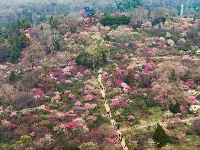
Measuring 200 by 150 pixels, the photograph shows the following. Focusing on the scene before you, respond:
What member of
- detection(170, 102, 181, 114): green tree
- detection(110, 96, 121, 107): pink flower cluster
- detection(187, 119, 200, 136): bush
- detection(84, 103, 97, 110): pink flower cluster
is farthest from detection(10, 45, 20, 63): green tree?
detection(187, 119, 200, 136): bush

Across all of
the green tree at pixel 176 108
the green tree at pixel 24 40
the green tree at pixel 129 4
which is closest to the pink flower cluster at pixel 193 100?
the green tree at pixel 176 108

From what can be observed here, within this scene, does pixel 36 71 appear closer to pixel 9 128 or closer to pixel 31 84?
pixel 31 84

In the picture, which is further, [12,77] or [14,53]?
[14,53]

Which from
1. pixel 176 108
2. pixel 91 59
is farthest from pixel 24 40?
pixel 176 108

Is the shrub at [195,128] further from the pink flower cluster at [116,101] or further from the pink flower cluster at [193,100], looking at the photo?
the pink flower cluster at [116,101]

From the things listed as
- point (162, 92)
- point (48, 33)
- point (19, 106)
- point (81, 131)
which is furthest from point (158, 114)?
point (48, 33)

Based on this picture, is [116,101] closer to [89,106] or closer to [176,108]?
[89,106]

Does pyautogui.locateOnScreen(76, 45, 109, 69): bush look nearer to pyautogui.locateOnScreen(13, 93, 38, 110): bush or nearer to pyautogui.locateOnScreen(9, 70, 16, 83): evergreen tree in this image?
pyautogui.locateOnScreen(9, 70, 16, 83): evergreen tree

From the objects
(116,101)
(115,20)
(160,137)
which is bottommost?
(116,101)
